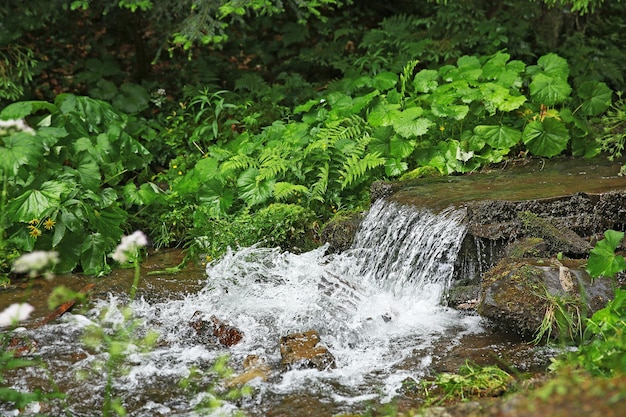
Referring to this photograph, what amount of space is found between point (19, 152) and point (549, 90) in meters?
5.25

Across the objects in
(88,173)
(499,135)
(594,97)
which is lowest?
(88,173)

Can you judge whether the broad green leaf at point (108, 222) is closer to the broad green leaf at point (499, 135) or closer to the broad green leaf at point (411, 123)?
the broad green leaf at point (411, 123)

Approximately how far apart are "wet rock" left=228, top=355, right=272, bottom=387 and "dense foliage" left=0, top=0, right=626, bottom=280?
2154 millimetres

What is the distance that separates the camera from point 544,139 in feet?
23.4

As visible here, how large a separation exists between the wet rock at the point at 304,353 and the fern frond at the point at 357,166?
253 centimetres

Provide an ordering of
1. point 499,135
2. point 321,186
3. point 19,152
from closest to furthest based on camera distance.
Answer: point 19,152 → point 321,186 → point 499,135

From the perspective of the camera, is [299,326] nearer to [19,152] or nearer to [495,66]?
[19,152]

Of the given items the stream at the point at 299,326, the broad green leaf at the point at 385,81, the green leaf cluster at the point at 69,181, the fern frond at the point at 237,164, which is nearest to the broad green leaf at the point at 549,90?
the broad green leaf at the point at 385,81

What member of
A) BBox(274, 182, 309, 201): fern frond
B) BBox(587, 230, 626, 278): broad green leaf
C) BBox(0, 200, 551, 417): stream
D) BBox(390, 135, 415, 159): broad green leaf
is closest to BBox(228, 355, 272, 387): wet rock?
BBox(0, 200, 551, 417): stream

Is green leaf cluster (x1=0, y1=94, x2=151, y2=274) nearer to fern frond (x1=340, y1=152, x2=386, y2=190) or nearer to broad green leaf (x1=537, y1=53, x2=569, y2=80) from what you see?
fern frond (x1=340, y1=152, x2=386, y2=190)

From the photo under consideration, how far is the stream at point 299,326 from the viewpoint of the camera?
13.1 ft

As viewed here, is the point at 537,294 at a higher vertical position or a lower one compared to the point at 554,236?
lower

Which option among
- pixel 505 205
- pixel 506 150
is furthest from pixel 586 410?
pixel 506 150

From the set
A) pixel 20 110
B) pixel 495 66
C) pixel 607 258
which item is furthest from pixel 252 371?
pixel 495 66
